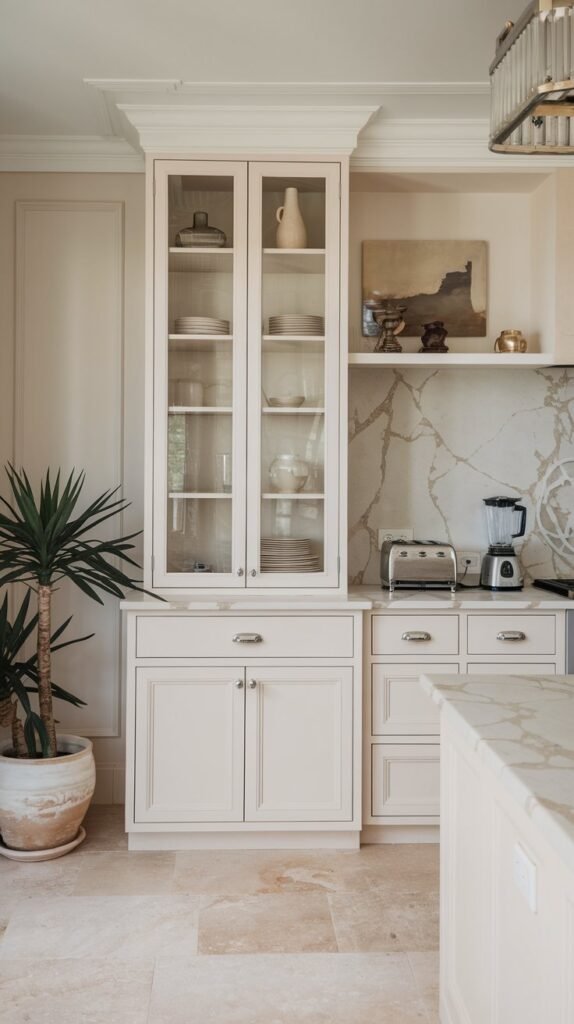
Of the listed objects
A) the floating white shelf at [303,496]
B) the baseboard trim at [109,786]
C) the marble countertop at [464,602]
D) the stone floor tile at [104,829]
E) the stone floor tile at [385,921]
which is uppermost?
the floating white shelf at [303,496]

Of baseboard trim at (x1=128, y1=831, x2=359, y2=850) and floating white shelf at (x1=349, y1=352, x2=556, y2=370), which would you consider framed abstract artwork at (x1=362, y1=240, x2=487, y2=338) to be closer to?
floating white shelf at (x1=349, y1=352, x2=556, y2=370)

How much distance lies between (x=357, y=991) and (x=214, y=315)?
2.27 meters

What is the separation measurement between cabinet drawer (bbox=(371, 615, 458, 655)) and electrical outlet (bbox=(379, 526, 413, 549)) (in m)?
0.53

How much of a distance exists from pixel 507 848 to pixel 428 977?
3.56 feet

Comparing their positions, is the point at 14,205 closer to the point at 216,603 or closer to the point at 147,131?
the point at 147,131

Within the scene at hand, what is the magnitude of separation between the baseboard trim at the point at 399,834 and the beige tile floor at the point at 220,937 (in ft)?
0.17

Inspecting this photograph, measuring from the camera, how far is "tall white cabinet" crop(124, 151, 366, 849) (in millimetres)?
3193

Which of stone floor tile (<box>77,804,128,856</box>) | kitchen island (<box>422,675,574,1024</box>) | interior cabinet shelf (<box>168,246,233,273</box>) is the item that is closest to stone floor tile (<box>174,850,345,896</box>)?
stone floor tile (<box>77,804,128,856</box>)

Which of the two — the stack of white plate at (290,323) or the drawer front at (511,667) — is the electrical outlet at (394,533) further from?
the stack of white plate at (290,323)

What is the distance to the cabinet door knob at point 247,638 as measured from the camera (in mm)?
3186

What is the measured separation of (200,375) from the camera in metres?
3.30

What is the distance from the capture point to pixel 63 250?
3.67 metres

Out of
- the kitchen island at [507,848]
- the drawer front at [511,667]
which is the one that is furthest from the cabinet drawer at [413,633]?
the kitchen island at [507,848]

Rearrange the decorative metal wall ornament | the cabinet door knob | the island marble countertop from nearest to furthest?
the island marble countertop
the decorative metal wall ornament
the cabinet door knob
